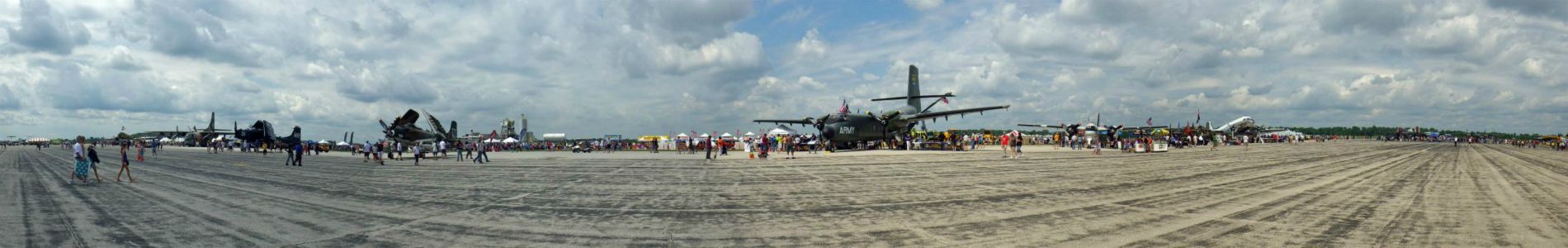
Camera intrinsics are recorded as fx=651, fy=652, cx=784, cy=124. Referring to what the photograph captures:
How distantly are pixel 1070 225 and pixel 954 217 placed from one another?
123cm

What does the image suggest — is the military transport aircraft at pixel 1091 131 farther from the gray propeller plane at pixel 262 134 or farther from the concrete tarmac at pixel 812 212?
the gray propeller plane at pixel 262 134

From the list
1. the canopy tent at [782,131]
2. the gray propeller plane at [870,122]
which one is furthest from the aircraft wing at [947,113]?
the canopy tent at [782,131]

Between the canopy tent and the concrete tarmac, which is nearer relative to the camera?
the concrete tarmac

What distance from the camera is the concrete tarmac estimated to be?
609 centimetres

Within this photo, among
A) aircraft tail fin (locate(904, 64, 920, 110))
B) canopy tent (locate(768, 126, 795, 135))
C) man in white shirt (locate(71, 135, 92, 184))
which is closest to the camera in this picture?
man in white shirt (locate(71, 135, 92, 184))

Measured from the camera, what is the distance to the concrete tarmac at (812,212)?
240 inches

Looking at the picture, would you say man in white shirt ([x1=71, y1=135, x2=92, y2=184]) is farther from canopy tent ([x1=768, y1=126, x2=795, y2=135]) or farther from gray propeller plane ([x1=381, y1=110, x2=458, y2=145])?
canopy tent ([x1=768, y1=126, x2=795, y2=135])

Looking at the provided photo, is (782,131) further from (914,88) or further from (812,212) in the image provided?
(812,212)

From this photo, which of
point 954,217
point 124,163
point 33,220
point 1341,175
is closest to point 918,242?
point 954,217

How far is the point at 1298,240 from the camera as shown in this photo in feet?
19.0

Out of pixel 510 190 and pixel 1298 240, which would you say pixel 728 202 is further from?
pixel 1298 240

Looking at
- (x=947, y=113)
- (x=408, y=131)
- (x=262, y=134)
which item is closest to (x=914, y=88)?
(x=947, y=113)

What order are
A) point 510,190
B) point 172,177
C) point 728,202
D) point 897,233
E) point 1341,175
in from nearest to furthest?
point 897,233 → point 728,202 → point 510,190 → point 1341,175 → point 172,177

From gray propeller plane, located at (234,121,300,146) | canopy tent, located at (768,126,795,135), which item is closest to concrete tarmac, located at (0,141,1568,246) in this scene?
canopy tent, located at (768,126,795,135)
